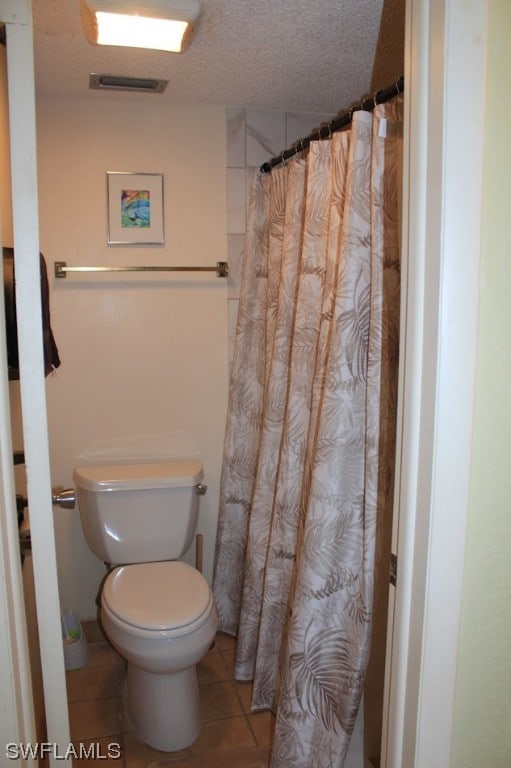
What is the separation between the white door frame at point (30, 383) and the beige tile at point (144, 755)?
0.94 metres

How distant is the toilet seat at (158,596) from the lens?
5.66 feet

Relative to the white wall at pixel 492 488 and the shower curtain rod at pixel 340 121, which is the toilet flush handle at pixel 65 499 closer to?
the white wall at pixel 492 488

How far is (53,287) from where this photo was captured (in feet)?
7.10

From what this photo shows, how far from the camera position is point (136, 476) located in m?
2.12

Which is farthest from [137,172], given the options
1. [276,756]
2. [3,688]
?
[276,756]

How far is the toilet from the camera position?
1.72 metres

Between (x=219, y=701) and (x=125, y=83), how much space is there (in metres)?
2.29

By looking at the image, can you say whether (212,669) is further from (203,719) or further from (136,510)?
(136,510)

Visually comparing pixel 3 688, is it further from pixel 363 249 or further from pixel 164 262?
pixel 164 262

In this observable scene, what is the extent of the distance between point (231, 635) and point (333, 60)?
7.45 ft

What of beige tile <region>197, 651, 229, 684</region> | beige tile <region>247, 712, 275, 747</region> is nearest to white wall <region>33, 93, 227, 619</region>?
beige tile <region>197, 651, 229, 684</region>

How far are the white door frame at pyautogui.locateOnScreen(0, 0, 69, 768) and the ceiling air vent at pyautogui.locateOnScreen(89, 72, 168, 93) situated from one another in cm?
122

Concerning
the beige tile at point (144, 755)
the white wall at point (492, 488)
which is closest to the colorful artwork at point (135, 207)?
the white wall at point (492, 488)

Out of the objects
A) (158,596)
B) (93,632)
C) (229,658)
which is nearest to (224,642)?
(229,658)
